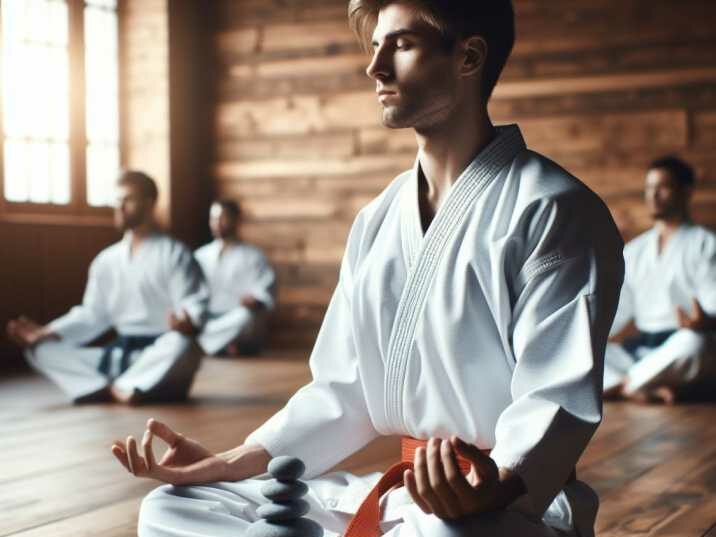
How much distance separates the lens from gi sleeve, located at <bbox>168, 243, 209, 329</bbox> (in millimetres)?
5527

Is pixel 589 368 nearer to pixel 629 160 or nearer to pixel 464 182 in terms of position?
pixel 464 182

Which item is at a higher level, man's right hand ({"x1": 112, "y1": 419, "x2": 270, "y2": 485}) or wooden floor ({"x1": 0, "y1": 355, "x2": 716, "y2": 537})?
man's right hand ({"x1": 112, "y1": 419, "x2": 270, "y2": 485})

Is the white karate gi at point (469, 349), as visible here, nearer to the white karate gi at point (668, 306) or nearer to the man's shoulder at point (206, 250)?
the white karate gi at point (668, 306)

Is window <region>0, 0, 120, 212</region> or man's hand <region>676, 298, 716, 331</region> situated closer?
man's hand <region>676, 298, 716, 331</region>

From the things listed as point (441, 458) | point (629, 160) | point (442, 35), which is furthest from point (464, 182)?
point (629, 160)

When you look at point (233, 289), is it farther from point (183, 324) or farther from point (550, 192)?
point (550, 192)

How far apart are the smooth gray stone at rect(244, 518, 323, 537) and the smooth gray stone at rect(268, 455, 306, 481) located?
7 centimetres

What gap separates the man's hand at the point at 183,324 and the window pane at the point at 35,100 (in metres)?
2.44

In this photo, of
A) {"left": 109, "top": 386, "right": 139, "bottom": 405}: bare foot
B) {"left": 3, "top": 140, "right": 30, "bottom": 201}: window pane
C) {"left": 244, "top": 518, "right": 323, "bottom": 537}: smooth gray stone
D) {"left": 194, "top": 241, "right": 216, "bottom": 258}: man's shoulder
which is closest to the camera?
{"left": 244, "top": 518, "right": 323, "bottom": 537}: smooth gray stone

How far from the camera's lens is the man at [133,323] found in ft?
17.5

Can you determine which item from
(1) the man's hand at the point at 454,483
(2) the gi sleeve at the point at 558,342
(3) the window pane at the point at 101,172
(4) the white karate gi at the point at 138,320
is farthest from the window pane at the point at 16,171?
(1) the man's hand at the point at 454,483

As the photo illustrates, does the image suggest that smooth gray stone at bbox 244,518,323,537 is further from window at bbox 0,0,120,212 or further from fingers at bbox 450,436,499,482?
window at bbox 0,0,120,212

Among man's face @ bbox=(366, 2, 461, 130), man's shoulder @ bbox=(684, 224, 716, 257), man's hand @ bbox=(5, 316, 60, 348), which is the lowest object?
man's hand @ bbox=(5, 316, 60, 348)

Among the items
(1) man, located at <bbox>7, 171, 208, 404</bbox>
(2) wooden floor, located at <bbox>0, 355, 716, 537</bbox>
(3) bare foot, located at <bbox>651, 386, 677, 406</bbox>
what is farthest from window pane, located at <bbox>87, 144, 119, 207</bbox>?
(3) bare foot, located at <bbox>651, 386, 677, 406</bbox>
